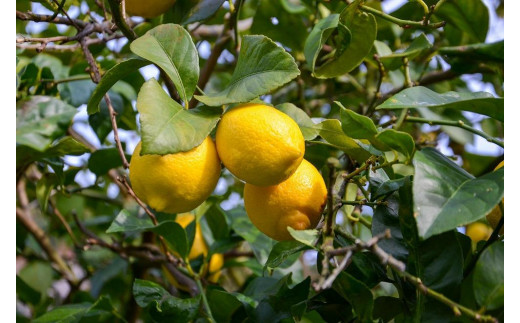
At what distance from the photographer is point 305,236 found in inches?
28.3

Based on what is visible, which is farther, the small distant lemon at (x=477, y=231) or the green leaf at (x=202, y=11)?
the small distant lemon at (x=477, y=231)

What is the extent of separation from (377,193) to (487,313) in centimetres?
23

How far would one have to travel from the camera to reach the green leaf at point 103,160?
121 cm

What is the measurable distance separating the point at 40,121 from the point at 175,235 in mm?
373

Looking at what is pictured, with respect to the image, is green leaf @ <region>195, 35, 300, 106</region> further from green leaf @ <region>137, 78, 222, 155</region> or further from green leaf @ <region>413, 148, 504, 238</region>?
green leaf @ <region>413, 148, 504, 238</region>

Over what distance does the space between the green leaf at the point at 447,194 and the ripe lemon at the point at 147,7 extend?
51 cm

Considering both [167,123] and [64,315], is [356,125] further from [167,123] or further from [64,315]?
[64,315]

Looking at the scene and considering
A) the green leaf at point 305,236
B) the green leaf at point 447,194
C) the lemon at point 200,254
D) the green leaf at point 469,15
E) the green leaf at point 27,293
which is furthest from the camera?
the green leaf at point 27,293

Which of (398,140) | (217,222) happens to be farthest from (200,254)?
(398,140)

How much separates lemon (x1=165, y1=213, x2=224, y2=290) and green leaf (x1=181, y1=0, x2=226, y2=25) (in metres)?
0.47

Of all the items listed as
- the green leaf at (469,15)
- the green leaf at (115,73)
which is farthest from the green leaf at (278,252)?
the green leaf at (469,15)

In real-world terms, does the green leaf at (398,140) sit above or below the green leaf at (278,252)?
above

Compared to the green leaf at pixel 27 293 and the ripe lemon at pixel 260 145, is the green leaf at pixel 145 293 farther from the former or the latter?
the green leaf at pixel 27 293

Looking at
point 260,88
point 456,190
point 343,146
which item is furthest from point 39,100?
point 456,190
